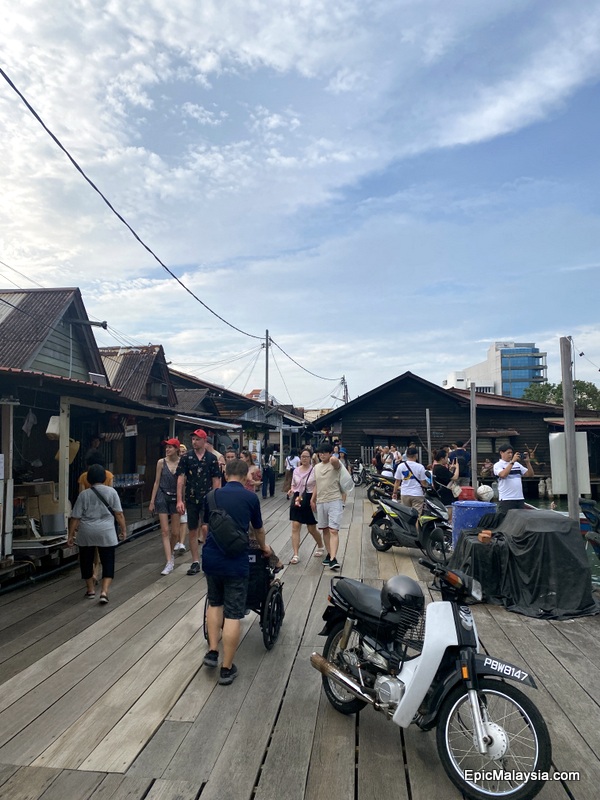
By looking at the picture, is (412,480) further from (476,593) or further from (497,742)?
(497,742)

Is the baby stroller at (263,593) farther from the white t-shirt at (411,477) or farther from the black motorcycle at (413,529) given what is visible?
the white t-shirt at (411,477)

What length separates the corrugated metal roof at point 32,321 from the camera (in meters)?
13.5

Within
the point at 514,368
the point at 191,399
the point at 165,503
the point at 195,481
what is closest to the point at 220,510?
the point at 195,481

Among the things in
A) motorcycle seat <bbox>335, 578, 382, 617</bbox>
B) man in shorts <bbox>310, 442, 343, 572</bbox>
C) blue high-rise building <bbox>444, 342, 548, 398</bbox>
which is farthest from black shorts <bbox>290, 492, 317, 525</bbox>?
blue high-rise building <bbox>444, 342, 548, 398</bbox>

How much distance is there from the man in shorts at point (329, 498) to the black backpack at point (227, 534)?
3203mm

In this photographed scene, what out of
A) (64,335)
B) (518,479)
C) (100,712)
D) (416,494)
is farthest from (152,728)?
(64,335)

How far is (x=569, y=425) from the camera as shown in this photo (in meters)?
6.02

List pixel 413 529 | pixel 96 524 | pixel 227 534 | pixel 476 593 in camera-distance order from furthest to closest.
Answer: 1. pixel 413 529
2. pixel 96 524
3. pixel 227 534
4. pixel 476 593

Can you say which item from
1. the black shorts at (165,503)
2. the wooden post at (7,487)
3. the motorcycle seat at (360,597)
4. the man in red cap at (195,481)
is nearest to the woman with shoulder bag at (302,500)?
the man in red cap at (195,481)

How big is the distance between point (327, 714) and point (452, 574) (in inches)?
53.6

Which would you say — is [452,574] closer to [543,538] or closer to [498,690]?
[498,690]

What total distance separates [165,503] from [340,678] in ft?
14.8

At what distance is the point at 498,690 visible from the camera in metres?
2.65

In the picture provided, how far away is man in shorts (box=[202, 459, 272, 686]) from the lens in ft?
12.9
